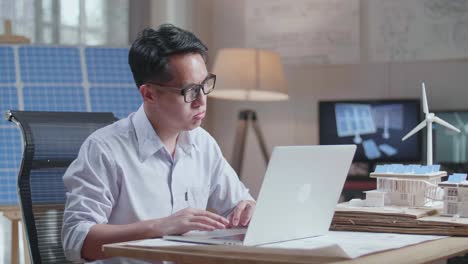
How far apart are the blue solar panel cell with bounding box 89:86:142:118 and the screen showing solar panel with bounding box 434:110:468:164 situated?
1.68m

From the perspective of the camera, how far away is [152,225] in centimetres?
156

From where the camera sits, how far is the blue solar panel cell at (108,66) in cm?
394

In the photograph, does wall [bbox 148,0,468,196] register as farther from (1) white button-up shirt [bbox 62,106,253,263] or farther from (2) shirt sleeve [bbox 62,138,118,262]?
(2) shirt sleeve [bbox 62,138,118,262]

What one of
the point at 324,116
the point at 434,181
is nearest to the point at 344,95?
the point at 324,116

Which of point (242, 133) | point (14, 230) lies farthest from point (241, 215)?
point (242, 133)

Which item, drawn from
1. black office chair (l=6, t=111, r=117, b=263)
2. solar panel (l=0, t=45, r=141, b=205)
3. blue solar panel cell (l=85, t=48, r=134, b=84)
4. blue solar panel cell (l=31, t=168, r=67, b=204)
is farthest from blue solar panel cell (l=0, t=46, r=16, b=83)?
blue solar panel cell (l=31, t=168, r=67, b=204)

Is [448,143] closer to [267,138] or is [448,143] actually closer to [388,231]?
[267,138]

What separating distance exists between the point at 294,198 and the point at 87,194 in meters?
0.51

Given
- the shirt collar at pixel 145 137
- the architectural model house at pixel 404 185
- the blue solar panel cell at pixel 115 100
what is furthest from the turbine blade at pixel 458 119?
the shirt collar at pixel 145 137

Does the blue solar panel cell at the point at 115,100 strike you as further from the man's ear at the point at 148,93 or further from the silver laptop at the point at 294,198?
the silver laptop at the point at 294,198

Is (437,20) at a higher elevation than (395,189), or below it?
higher

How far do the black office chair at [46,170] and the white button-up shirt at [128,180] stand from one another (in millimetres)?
212

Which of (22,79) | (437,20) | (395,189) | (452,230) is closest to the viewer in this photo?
(452,230)

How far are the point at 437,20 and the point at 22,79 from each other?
8.18 feet
